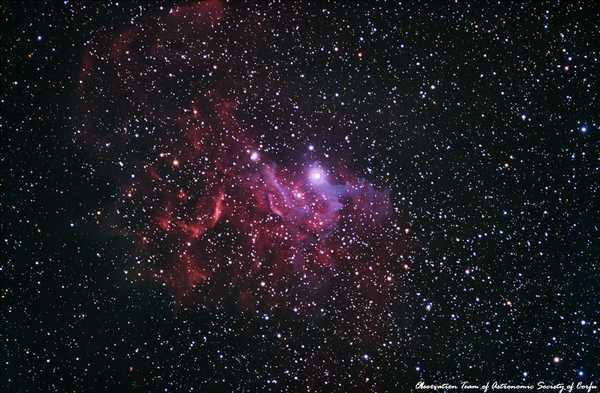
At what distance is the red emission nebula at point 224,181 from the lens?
0.41 meters

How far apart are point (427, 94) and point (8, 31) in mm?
649

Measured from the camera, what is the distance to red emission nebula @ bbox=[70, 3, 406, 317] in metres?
0.41

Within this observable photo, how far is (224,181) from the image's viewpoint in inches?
16.2

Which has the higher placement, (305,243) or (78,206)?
(78,206)

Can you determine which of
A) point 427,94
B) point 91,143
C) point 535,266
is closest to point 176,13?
point 91,143

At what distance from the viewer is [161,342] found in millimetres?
432

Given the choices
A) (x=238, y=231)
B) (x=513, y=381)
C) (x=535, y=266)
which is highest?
(x=238, y=231)

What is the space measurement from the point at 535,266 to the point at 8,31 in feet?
2.88

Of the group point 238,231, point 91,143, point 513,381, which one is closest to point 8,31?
point 91,143

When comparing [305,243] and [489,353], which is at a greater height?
[305,243]

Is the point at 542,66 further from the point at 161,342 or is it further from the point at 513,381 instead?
the point at 161,342

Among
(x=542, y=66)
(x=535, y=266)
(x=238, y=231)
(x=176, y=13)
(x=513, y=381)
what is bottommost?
(x=513, y=381)

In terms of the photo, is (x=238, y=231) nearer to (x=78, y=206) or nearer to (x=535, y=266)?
(x=78, y=206)

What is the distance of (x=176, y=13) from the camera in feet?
1.33
